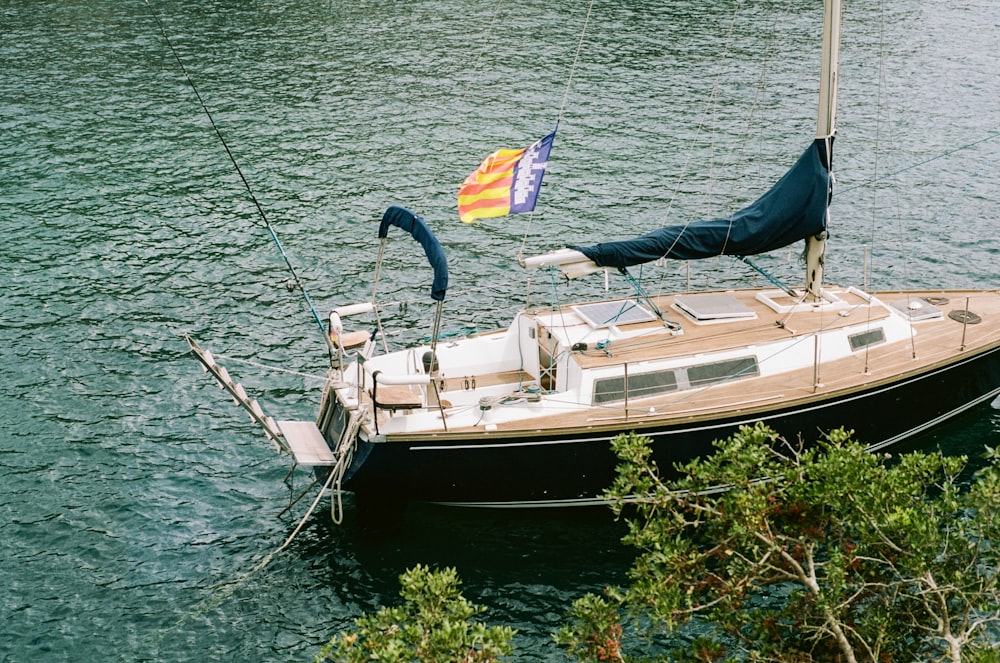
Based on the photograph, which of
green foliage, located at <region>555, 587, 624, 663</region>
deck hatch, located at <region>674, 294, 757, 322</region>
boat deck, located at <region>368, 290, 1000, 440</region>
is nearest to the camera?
green foliage, located at <region>555, 587, 624, 663</region>

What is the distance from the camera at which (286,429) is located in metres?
27.2

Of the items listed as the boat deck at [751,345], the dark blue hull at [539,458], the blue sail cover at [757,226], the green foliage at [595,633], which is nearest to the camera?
the green foliage at [595,633]

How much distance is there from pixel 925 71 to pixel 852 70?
379cm

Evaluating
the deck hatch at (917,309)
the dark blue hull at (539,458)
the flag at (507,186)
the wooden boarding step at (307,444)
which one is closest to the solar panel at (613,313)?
the dark blue hull at (539,458)

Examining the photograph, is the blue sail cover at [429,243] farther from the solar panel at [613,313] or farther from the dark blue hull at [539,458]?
the solar panel at [613,313]

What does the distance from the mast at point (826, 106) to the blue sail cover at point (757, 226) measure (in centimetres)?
44

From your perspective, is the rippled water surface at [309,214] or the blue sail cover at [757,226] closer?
the rippled water surface at [309,214]

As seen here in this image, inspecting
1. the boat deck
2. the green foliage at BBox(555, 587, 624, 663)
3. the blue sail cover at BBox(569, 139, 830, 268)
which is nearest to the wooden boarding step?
the boat deck

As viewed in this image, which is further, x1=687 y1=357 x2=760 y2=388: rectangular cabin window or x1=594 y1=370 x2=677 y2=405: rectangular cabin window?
x1=687 y1=357 x2=760 y2=388: rectangular cabin window

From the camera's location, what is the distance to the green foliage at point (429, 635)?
51.6 ft

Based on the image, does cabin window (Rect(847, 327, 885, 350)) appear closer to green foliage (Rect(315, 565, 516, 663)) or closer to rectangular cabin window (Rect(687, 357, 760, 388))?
rectangular cabin window (Rect(687, 357, 760, 388))

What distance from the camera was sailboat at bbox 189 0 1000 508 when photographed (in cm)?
2594

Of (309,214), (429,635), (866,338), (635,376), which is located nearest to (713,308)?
(635,376)

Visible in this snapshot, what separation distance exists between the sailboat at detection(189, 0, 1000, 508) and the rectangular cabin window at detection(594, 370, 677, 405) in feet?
0.11
